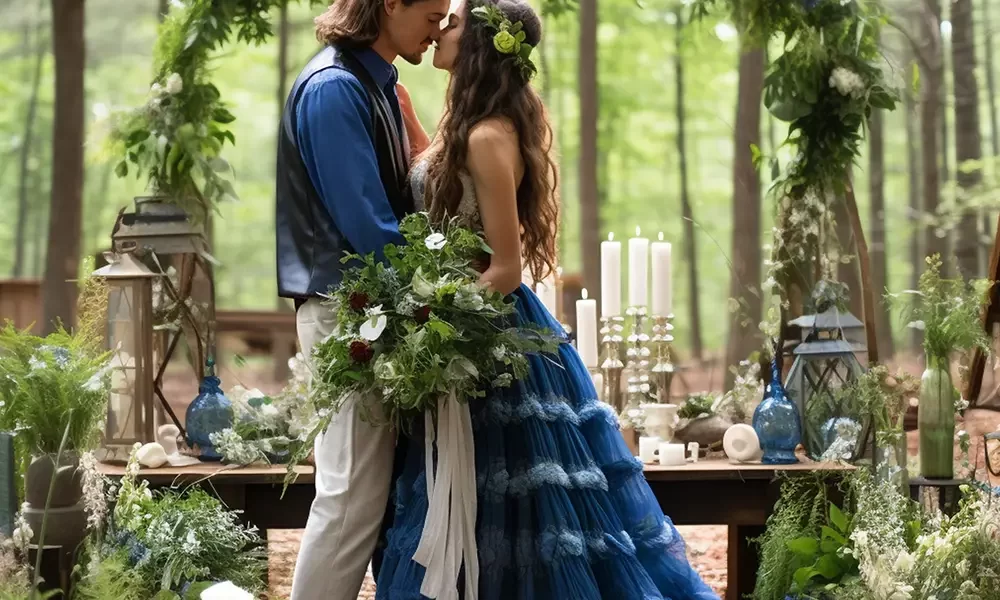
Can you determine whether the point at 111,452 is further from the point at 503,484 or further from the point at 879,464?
the point at 879,464

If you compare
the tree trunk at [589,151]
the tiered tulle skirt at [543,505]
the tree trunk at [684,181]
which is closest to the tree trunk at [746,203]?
the tree trunk at [684,181]

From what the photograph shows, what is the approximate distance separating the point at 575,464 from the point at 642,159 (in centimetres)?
1029

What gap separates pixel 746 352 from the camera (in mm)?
9586

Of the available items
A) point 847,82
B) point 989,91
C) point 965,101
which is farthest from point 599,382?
point 989,91

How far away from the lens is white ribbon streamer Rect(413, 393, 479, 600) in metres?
2.55

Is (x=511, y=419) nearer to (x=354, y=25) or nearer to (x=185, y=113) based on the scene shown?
(x=354, y=25)

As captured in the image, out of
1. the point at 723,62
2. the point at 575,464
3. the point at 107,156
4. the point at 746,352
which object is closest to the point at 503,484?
the point at 575,464

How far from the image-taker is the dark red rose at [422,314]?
98.3 inches

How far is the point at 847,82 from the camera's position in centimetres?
393

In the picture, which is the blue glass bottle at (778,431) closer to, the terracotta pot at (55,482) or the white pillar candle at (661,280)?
the white pillar candle at (661,280)

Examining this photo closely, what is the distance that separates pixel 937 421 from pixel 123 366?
2484 millimetres

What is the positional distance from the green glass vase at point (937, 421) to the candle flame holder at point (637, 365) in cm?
102

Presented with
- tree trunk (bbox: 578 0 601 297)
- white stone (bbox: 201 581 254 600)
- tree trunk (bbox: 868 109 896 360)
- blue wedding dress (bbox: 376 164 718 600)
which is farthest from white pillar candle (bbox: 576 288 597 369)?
tree trunk (bbox: 868 109 896 360)

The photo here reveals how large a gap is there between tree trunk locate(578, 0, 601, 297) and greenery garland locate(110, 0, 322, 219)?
6.20 m
